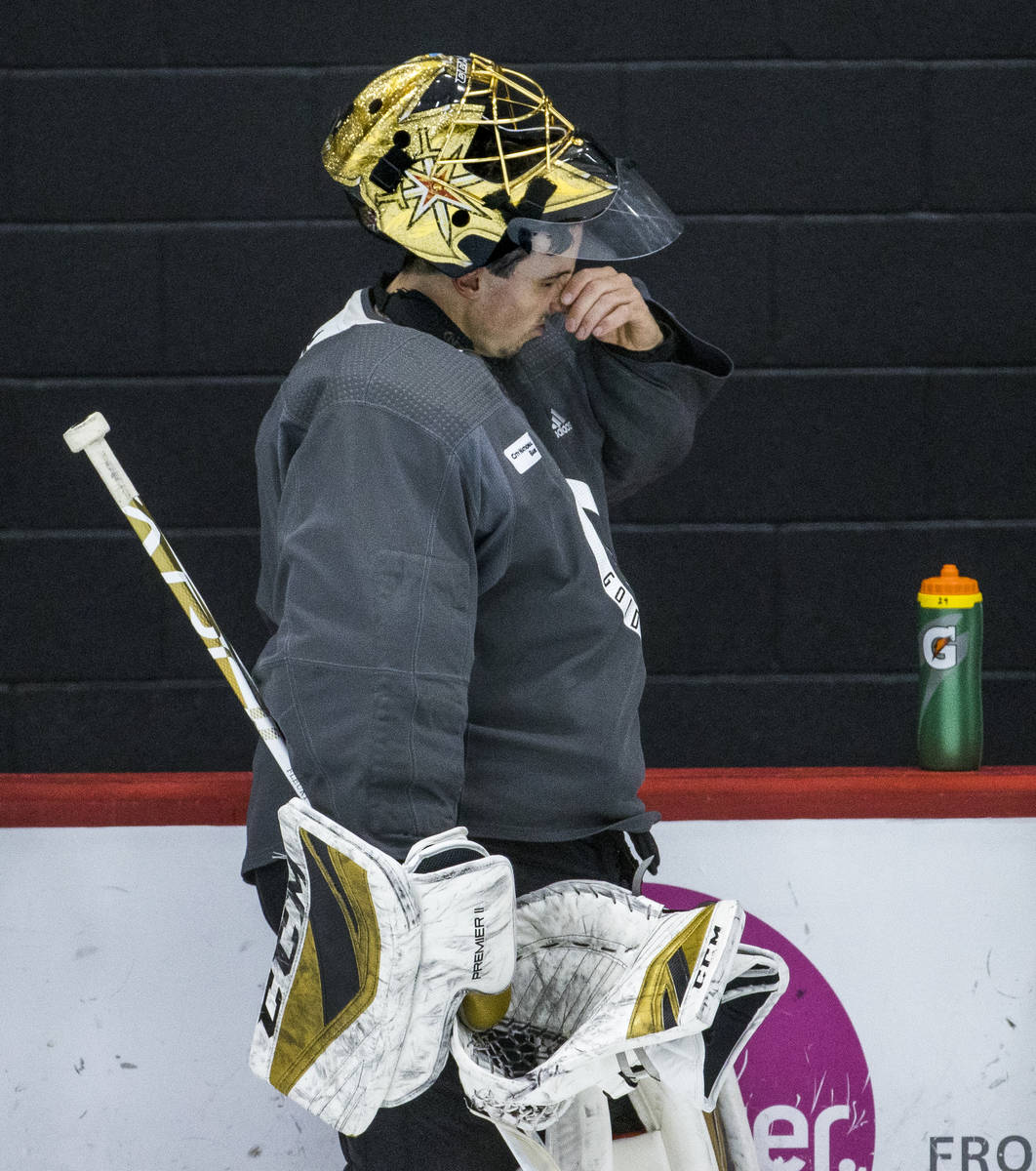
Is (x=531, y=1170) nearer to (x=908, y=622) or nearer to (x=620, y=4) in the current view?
(x=908, y=622)

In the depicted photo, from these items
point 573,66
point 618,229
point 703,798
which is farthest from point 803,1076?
point 573,66

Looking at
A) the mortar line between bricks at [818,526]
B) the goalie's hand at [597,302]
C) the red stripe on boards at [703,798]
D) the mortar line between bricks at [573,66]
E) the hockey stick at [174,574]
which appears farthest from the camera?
the mortar line between bricks at [818,526]

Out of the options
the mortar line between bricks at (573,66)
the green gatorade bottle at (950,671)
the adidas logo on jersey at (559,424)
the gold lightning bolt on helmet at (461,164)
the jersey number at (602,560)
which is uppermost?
the mortar line between bricks at (573,66)

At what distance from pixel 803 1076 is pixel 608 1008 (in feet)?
2.58

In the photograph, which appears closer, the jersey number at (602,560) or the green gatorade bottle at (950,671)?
the jersey number at (602,560)

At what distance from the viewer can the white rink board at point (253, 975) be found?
76.5 inches

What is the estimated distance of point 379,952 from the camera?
1.20 metres

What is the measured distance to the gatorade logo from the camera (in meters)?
1.99

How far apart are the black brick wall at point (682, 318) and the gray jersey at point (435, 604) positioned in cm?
117

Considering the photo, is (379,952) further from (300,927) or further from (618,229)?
(618,229)

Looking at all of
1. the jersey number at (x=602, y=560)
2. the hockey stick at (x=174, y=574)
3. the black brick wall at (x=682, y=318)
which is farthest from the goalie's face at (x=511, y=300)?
the black brick wall at (x=682, y=318)

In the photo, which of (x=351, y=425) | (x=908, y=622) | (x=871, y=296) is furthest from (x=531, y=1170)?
(x=871, y=296)

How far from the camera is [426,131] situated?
4.46 feet

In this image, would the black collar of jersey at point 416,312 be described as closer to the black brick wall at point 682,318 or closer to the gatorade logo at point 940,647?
the gatorade logo at point 940,647
